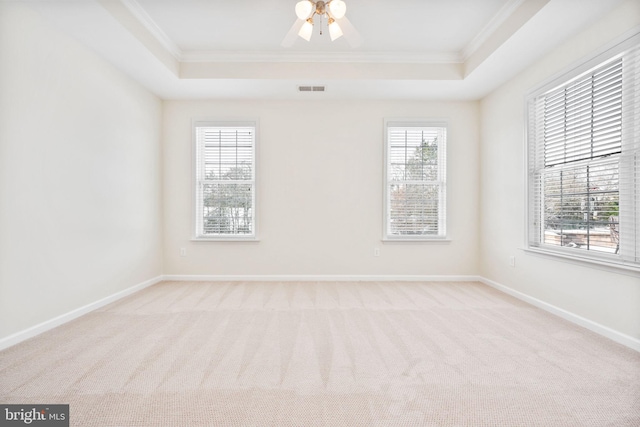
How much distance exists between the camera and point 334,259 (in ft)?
14.6

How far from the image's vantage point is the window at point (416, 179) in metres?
4.48

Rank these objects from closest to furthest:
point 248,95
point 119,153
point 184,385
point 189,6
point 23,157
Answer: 1. point 184,385
2. point 23,157
3. point 189,6
4. point 119,153
5. point 248,95

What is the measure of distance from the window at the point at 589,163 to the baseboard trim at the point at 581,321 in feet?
1.78

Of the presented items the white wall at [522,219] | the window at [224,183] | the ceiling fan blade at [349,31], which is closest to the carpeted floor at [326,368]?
the white wall at [522,219]

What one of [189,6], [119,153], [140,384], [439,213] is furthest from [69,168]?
[439,213]

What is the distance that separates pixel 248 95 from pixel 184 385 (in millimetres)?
3567

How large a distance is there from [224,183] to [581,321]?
4.30 metres

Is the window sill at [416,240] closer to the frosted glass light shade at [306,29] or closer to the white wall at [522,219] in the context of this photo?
the white wall at [522,219]

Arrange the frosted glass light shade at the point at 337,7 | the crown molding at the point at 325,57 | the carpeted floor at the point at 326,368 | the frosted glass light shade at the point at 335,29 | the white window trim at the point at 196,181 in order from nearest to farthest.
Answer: the carpeted floor at the point at 326,368
the frosted glass light shade at the point at 337,7
the frosted glass light shade at the point at 335,29
the crown molding at the point at 325,57
the white window trim at the point at 196,181

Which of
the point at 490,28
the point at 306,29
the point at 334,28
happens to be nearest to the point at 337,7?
the point at 334,28

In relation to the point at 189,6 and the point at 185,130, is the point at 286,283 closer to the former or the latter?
the point at 185,130

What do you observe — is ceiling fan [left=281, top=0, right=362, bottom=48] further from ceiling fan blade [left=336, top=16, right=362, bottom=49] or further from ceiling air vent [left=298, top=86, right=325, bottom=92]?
ceiling air vent [left=298, top=86, right=325, bottom=92]

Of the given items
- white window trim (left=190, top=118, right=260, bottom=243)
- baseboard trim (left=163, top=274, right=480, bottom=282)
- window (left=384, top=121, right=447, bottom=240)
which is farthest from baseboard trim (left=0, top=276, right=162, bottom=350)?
window (left=384, top=121, right=447, bottom=240)

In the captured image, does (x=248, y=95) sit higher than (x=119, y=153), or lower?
higher
